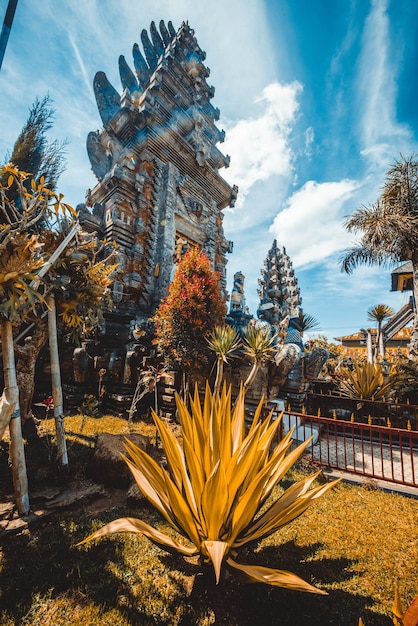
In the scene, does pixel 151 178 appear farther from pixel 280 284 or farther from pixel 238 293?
pixel 280 284

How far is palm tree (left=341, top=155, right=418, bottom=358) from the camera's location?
9.45 m

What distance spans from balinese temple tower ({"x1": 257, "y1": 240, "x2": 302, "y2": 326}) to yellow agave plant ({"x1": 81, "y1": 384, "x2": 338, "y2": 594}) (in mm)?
14222

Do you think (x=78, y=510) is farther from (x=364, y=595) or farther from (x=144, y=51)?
(x=144, y=51)

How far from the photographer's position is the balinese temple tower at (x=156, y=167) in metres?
8.92

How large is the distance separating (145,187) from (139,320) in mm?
5702

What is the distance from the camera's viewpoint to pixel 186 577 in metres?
1.94

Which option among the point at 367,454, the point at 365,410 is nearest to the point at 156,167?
the point at 365,410

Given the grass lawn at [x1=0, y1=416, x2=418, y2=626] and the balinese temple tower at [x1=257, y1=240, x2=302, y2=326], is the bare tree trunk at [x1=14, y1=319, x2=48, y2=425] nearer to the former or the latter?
the grass lawn at [x1=0, y1=416, x2=418, y2=626]

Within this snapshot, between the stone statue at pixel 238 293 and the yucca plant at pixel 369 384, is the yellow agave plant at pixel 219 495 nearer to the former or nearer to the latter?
the yucca plant at pixel 369 384

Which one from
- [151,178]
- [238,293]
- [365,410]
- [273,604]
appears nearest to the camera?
[273,604]

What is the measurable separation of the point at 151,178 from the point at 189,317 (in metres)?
7.20

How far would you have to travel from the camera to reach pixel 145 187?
31.8 ft

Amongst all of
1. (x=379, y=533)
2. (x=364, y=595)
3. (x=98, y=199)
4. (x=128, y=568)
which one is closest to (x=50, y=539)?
(x=128, y=568)

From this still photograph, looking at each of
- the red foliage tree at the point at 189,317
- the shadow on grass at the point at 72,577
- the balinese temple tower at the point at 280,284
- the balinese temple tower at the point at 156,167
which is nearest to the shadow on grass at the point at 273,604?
the shadow on grass at the point at 72,577
